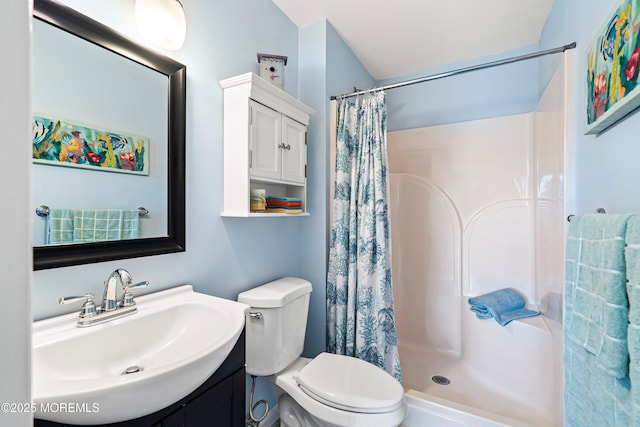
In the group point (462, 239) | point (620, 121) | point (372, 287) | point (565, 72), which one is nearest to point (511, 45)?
point (565, 72)

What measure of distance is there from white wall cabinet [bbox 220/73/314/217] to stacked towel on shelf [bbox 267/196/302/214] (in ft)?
0.33

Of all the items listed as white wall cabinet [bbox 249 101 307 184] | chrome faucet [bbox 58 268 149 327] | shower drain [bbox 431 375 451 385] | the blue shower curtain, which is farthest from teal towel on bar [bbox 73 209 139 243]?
shower drain [bbox 431 375 451 385]

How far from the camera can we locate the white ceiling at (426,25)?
1.76 m

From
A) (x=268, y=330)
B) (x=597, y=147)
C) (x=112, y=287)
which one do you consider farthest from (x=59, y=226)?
(x=597, y=147)

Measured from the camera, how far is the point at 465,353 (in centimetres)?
220

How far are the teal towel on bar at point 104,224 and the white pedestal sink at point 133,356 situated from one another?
0.24 m

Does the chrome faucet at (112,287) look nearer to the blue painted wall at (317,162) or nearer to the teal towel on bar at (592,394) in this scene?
the blue painted wall at (317,162)

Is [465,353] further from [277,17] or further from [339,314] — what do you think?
[277,17]

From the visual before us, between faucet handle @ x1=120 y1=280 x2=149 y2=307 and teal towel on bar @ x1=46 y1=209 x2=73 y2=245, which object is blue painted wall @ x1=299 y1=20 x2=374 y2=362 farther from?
teal towel on bar @ x1=46 y1=209 x2=73 y2=245

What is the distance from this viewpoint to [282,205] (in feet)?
5.34

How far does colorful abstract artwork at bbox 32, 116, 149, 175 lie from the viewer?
33.6 inches

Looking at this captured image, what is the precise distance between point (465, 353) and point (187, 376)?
7.02 feet

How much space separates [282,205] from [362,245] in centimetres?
53

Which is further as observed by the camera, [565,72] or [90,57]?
[565,72]
